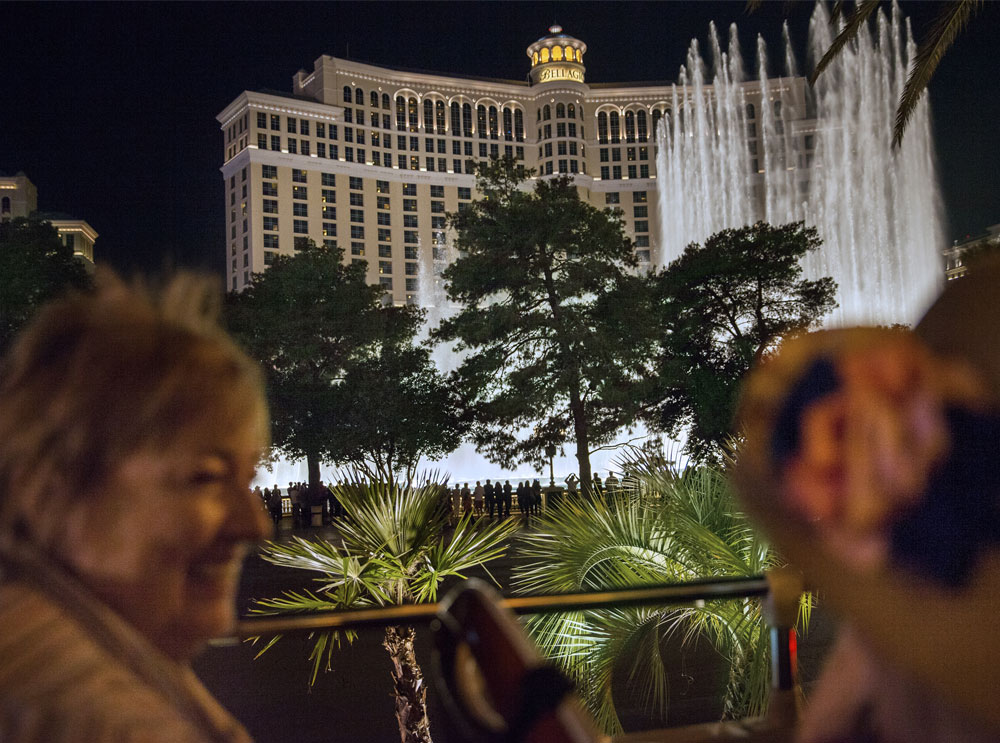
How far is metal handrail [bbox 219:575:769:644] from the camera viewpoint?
6.33 ft

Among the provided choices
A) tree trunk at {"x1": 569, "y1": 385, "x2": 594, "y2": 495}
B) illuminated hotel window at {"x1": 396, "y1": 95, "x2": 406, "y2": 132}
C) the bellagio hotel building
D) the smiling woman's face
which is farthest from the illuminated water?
illuminated hotel window at {"x1": 396, "y1": 95, "x2": 406, "y2": 132}

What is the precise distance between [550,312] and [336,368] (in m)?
9.80

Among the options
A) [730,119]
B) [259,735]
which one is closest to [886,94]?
[730,119]

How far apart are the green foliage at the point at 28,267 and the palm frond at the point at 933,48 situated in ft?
73.1

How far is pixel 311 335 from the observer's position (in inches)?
1204

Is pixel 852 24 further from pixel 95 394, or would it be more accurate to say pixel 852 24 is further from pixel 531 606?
pixel 95 394

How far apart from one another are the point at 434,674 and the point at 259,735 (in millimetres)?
6572

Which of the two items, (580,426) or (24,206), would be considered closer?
(580,426)

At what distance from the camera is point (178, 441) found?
87 cm

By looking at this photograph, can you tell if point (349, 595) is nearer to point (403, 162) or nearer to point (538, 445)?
point (538, 445)

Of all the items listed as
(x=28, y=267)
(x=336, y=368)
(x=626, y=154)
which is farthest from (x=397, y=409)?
(x=626, y=154)

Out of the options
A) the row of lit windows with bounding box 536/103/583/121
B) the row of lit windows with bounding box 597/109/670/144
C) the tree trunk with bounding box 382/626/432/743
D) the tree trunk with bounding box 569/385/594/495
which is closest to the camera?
the tree trunk with bounding box 382/626/432/743

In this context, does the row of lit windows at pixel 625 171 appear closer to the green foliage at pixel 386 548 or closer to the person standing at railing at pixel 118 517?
the green foliage at pixel 386 548

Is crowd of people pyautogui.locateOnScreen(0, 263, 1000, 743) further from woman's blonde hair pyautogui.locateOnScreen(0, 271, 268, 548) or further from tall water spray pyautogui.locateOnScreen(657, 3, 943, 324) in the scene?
tall water spray pyautogui.locateOnScreen(657, 3, 943, 324)
